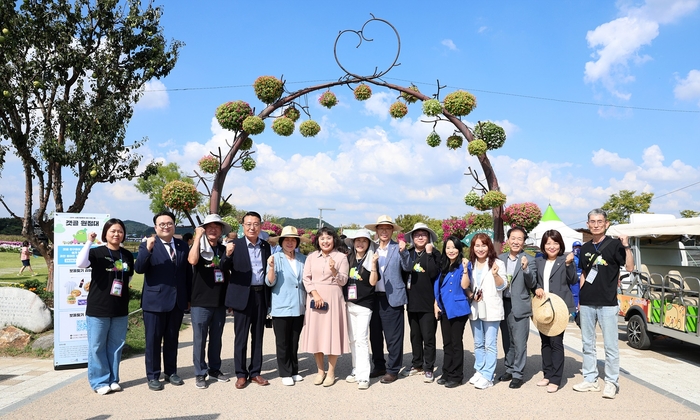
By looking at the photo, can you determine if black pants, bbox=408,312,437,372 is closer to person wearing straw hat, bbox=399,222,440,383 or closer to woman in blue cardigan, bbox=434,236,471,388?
person wearing straw hat, bbox=399,222,440,383

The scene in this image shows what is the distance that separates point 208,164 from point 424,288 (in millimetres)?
6352

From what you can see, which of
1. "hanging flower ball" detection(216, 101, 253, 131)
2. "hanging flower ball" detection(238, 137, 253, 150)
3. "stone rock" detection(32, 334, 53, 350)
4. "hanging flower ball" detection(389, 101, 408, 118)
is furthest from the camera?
"hanging flower ball" detection(389, 101, 408, 118)

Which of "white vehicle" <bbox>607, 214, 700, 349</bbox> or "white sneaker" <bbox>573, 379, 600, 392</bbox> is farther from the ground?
"white vehicle" <bbox>607, 214, 700, 349</bbox>

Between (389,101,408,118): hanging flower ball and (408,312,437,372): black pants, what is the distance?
6396mm

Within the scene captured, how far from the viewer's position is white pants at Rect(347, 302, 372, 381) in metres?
5.57

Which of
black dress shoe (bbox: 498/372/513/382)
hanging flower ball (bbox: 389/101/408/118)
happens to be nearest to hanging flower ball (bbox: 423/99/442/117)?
hanging flower ball (bbox: 389/101/408/118)

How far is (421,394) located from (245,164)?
283 inches

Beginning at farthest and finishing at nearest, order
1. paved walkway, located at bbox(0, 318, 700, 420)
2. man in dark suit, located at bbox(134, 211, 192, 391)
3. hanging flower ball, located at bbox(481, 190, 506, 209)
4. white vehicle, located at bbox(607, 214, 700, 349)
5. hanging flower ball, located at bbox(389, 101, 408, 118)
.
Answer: hanging flower ball, located at bbox(389, 101, 408, 118) < hanging flower ball, located at bbox(481, 190, 506, 209) < white vehicle, located at bbox(607, 214, 700, 349) < man in dark suit, located at bbox(134, 211, 192, 391) < paved walkway, located at bbox(0, 318, 700, 420)

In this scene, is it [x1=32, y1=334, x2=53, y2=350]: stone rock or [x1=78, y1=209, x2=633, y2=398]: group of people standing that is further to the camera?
[x1=32, y1=334, x2=53, y2=350]: stone rock

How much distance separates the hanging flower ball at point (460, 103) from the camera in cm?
1069

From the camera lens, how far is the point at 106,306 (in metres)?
5.28

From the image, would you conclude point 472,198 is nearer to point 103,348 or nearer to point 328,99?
point 328,99

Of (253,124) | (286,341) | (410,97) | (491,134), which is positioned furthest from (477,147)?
(286,341)

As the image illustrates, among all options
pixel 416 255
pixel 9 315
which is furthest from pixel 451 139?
pixel 9 315
